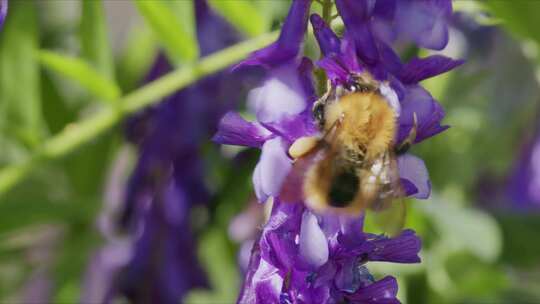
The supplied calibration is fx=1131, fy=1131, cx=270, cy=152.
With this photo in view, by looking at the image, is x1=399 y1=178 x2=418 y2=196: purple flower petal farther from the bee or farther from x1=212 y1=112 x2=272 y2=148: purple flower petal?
x1=212 y1=112 x2=272 y2=148: purple flower petal

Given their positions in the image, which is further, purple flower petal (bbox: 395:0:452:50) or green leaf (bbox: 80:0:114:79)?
green leaf (bbox: 80:0:114:79)

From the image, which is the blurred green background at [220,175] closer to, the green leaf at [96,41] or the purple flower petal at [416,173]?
the green leaf at [96,41]

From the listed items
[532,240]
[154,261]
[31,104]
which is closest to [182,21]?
[31,104]

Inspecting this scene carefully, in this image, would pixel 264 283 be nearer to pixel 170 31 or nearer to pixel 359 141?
pixel 359 141

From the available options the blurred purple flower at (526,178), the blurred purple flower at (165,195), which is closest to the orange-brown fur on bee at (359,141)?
the blurred purple flower at (165,195)

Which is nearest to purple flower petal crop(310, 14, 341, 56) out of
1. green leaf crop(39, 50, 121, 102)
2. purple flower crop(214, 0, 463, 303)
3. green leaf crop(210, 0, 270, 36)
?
purple flower crop(214, 0, 463, 303)

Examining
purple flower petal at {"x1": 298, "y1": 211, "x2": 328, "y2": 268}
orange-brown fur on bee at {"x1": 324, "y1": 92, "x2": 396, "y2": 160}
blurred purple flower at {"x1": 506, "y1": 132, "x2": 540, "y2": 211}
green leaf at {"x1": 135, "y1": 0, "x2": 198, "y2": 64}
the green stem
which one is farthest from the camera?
blurred purple flower at {"x1": 506, "y1": 132, "x2": 540, "y2": 211}

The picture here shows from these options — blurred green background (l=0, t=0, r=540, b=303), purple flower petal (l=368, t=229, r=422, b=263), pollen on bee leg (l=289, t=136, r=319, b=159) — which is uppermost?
pollen on bee leg (l=289, t=136, r=319, b=159)

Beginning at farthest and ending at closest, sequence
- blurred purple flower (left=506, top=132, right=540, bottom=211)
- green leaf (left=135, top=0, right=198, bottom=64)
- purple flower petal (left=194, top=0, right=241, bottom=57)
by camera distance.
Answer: blurred purple flower (left=506, top=132, right=540, bottom=211) < purple flower petal (left=194, top=0, right=241, bottom=57) < green leaf (left=135, top=0, right=198, bottom=64)

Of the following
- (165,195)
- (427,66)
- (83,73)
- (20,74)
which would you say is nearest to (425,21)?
(427,66)
